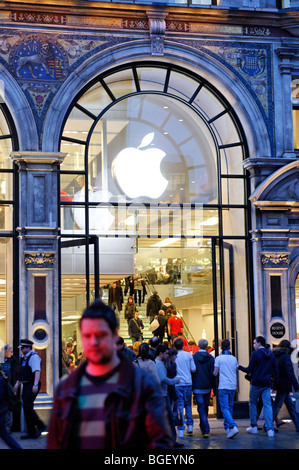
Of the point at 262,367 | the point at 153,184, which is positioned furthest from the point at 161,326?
the point at 262,367

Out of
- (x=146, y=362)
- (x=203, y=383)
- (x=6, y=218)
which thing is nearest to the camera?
(x=146, y=362)

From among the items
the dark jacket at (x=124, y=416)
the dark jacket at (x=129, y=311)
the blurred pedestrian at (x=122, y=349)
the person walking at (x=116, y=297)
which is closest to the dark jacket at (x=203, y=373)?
the blurred pedestrian at (x=122, y=349)

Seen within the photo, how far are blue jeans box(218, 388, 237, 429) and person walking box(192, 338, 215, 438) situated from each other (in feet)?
0.88

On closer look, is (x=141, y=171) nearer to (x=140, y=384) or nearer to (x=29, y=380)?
(x=29, y=380)

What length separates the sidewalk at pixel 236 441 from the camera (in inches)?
538

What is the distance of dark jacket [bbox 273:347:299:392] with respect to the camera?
607 inches

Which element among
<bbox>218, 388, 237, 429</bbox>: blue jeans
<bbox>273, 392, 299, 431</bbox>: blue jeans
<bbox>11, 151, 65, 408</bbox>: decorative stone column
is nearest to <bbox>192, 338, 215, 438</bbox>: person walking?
<bbox>218, 388, 237, 429</bbox>: blue jeans

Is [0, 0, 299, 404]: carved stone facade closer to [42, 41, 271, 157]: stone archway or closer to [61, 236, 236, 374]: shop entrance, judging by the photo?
[42, 41, 271, 157]: stone archway

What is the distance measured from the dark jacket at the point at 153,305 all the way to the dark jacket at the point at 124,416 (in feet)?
65.1

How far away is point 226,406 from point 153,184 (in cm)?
596

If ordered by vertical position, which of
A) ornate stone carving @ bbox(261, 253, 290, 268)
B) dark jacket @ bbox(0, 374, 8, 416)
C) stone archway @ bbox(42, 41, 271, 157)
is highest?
stone archway @ bbox(42, 41, 271, 157)

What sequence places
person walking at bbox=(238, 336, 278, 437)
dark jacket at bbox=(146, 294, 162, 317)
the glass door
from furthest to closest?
1. dark jacket at bbox=(146, 294, 162, 317)
2. the glass door
3. person walking at bbox=(238, 336, 278, 437)

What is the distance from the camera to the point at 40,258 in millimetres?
17094

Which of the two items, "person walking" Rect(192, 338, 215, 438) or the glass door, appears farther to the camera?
the glass door
